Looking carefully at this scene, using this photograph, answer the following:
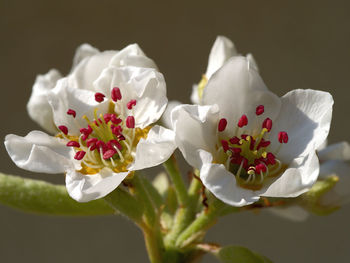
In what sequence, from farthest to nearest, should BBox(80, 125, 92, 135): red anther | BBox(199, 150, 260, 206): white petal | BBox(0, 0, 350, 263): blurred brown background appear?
BBox(0, 0, 350, 263): blurred brown background, BBox(80, 125, 92, 135): red anther, BBox(199, 150, 260, 206): white petal

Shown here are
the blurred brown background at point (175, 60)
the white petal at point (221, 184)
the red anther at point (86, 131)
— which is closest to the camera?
the white petal at point (221, 184)

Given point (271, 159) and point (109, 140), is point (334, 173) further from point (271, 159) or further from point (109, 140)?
point (109, 140)

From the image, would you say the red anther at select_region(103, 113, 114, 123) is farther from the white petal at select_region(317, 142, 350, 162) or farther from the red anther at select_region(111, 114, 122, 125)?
the white petal at select_region(317, 142, 350, 162)

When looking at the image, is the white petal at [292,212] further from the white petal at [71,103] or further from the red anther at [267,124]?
the white petal at [71,103]

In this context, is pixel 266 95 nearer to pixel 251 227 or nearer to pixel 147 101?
pixel 147 101

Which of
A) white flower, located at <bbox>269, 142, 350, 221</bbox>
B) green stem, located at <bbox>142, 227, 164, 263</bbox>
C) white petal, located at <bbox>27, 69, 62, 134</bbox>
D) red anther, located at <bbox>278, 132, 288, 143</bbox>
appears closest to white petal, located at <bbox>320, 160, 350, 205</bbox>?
white flower, located at <bbox>269, 142, 350, 221</bbox>

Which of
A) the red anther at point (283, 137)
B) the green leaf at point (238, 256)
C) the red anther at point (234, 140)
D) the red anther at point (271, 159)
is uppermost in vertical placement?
the red anther at point (283, 137)

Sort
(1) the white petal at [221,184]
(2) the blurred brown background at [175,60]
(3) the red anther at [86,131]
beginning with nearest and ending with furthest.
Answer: (1) the white petal at [221,184] → (3) the red anther at [86,131] → (2) the blurred brown background at [175,60]

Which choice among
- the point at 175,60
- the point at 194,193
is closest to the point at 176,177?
the point at 194,193

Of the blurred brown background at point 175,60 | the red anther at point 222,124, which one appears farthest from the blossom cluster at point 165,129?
the blurred brown background at point 175,60
